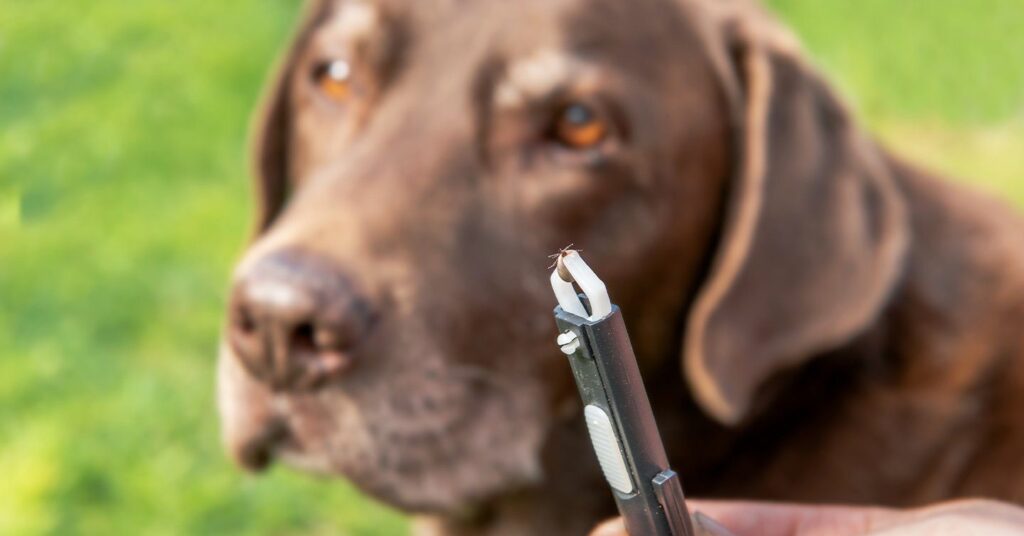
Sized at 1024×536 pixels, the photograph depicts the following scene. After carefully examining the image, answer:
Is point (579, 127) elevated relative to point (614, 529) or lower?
elevated

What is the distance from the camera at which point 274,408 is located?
302cm

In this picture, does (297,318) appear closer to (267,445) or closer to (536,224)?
(267,445)

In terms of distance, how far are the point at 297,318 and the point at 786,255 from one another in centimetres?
125

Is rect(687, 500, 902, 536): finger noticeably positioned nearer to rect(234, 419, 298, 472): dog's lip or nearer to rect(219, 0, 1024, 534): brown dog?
rect(219, 0, 1024, 534): brown dog

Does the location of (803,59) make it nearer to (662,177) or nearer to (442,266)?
(662,177)

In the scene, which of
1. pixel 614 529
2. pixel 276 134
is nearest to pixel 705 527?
pixel 614 529

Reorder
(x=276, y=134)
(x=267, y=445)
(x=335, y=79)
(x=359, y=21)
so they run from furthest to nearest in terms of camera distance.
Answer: (x=276, y=134), (x=335, y=79), (x=359, y=21), (x=267, y=445)

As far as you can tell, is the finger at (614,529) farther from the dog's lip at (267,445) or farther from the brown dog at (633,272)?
the dog's lip at (267,445)

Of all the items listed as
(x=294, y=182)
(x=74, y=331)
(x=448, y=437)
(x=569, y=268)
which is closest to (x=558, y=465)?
(x=448, y=437)

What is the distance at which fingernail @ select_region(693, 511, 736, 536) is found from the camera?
4.88 feet

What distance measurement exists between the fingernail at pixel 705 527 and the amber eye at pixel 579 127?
1740mm

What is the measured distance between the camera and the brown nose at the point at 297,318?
2.78m

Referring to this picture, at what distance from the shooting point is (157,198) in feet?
20.4

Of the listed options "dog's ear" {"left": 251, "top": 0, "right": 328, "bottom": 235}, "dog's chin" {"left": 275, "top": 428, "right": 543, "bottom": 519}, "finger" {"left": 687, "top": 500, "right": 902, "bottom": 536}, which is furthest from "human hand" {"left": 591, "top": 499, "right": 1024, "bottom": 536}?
"dog's ear" {"left": 251, "top": 0, "right": 328, "bottom": 235}
